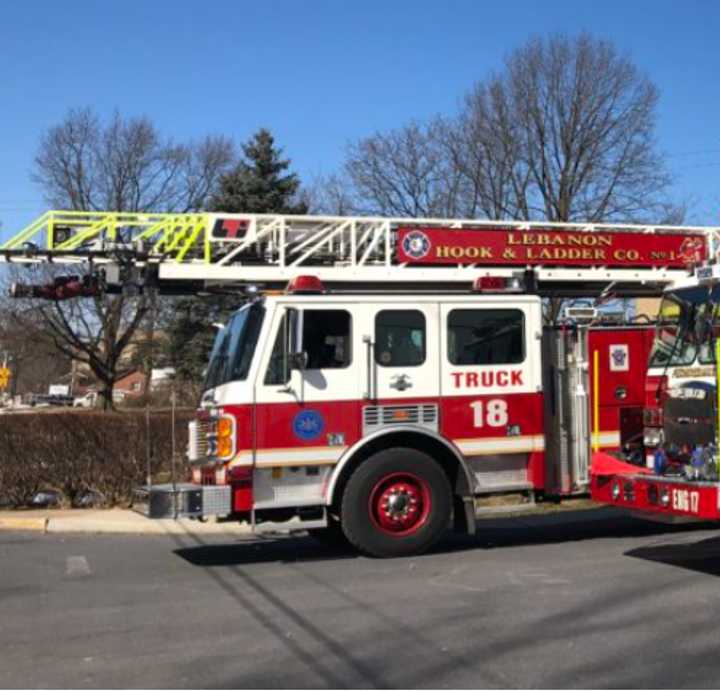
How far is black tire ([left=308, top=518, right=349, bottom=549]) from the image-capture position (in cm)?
973

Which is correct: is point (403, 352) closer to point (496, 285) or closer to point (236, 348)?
point (496, 285)

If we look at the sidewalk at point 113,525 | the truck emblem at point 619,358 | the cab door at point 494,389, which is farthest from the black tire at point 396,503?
the sidewalk at point 113,525

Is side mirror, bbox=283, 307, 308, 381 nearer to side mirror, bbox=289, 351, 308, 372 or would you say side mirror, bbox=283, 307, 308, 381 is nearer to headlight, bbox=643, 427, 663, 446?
side mirror, bbox=289, 351, 308, 372

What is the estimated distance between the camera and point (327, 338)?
9039 mm

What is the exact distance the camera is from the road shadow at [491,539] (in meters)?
9.55

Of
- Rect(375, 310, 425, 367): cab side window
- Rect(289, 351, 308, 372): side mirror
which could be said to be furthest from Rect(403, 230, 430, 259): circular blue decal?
Rect(289, 351, 308, 372): side mirror

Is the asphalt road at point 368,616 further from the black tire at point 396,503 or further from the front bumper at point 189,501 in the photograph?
the front bumper at point 189,501

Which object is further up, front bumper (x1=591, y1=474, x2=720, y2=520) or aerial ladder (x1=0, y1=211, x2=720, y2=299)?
aerial ladder (x1=0, y1=211, x2=720, y2=299)

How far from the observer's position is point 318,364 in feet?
29.4

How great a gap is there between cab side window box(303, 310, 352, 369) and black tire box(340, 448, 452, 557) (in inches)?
39.6

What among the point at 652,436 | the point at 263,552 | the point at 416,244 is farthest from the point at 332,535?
the point at 652,436

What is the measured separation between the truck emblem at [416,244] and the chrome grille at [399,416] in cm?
201

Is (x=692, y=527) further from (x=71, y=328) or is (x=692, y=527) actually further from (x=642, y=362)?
(x=71, y=328)

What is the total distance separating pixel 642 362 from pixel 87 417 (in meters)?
8.68
